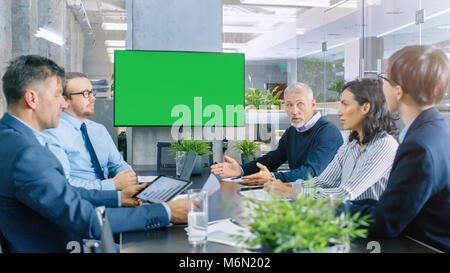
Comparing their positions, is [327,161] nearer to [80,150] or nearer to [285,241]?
[80,150]

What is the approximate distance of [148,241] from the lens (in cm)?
141

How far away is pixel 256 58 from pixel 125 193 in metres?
4.58

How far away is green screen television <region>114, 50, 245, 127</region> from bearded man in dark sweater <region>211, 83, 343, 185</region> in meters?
0.61

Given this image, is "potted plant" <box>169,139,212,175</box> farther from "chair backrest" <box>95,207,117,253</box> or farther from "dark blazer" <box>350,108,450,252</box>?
"chair backrest" <box>95,207,117,253</box>

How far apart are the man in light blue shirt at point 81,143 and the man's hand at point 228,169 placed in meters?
0.58

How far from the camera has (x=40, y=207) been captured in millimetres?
1402

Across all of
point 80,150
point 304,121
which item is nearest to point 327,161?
point 304,121

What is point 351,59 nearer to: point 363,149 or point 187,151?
point 187,151

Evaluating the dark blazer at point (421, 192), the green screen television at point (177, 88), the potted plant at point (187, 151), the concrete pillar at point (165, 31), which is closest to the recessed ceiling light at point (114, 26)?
the concrete pillar at point (165, 31)

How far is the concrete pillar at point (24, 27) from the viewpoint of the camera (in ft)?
14.1

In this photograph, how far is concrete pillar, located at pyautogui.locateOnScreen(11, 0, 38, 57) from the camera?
4293mm

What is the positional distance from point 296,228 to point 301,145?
2326mm

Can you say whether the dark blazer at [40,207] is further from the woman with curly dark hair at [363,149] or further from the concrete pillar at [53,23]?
the concrete pillar at [53,23]
